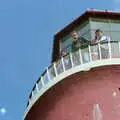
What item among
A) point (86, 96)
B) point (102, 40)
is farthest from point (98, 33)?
point (86, 96)

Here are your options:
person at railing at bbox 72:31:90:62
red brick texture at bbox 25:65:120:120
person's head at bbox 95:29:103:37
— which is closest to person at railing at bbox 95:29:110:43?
person's head at bbox 95:29:103:37

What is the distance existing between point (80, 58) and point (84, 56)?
6.3 inches

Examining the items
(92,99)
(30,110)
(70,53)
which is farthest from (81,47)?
(30,110)

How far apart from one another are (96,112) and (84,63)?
1855mm

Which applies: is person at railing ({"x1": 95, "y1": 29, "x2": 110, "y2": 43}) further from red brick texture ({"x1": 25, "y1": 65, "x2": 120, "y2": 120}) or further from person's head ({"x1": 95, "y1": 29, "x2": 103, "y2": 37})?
red brick texture ({"x1": 25, "y1": 65, "x2": 120, "y2": 120})

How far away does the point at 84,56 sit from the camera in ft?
63.2

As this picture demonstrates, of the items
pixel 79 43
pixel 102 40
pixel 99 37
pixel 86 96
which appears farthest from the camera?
pixel 79 43

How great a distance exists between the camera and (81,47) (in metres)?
19.3

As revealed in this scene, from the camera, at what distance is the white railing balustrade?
19.0 meters

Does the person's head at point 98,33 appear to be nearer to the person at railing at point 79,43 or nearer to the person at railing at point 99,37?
the person at railing at point 99,37

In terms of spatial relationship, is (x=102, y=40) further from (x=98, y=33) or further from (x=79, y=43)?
(x=79, y=43)

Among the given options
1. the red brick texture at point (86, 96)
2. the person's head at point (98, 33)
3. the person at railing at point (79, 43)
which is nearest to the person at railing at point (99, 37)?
the person's head at point (98, 33)

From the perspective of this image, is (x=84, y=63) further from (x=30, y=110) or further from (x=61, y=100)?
(x=30, y=110)

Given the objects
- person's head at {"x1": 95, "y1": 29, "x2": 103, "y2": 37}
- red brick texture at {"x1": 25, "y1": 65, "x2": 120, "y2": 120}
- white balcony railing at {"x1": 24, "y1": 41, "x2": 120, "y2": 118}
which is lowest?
red brick texture at {"x1": 25, "y1": 65, "x2": 120, "y2": 120}
